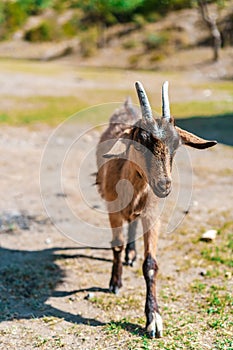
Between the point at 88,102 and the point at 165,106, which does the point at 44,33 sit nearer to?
the point at 88,102

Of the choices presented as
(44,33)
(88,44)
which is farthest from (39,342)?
(44,33)

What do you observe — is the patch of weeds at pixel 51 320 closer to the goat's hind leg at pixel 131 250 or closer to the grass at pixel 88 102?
the goat's hind leg at pixel 131 250

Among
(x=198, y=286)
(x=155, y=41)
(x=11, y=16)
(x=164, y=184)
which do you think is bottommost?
(x=198, y=286)

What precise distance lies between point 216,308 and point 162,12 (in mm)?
40947

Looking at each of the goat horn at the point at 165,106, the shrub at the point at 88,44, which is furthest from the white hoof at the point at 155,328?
the shrub at the point at 88,44

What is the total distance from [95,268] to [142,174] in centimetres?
223

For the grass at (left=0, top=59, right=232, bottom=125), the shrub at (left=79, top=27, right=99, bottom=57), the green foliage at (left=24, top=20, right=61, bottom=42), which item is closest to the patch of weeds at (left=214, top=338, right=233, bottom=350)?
the grass at (left=0, top=59, right=232, bottom=125)

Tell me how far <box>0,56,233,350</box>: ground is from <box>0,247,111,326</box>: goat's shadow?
0.01 m

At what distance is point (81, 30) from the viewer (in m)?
46.3

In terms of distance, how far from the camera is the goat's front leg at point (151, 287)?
4.89 m

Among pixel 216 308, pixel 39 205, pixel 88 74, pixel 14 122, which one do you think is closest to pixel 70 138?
pixel 14 122

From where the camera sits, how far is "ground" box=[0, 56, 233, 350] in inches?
194

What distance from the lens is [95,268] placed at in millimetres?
6582

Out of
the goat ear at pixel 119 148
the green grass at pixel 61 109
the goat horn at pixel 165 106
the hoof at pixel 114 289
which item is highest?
the green grass at pixel 61 109
